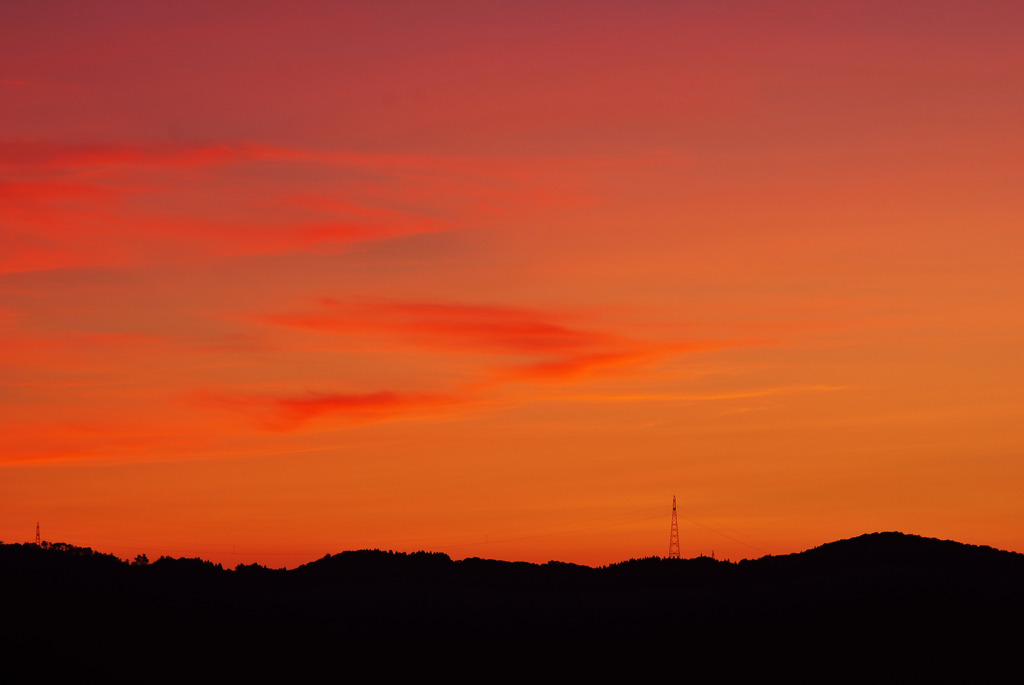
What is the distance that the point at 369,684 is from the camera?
2542 inches

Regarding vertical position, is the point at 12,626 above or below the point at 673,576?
below

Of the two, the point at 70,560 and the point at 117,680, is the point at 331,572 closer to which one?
the point at 70,560

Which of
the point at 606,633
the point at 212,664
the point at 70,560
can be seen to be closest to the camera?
the point at 212,664

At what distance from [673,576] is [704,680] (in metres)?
23.8

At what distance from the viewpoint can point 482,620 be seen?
7312cm

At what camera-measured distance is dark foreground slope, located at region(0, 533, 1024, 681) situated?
6656 centimetres

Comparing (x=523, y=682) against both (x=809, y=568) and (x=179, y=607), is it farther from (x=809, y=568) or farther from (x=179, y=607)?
(x=809, y=568)

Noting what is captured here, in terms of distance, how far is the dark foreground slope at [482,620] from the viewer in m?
66.6

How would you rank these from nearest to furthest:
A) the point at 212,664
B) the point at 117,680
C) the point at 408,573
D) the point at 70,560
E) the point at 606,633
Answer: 1. the point at 117,680
2. the point at 212,664
3. the point at 606,633
4. the point at 70,560
5. the point at 408,573

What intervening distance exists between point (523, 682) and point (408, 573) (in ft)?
78.4

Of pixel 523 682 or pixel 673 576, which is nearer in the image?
pixel 523 682

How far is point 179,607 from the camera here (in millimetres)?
75938

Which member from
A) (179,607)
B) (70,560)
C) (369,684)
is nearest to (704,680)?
(369,684)

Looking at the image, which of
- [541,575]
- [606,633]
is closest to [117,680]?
[606,633]
